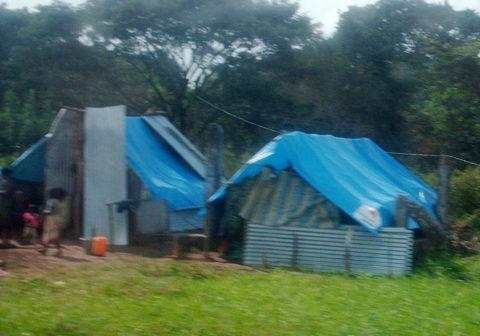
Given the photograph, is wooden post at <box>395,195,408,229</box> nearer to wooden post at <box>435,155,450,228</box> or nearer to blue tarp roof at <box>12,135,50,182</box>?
wooden post at <box>435,155,450,228</box>

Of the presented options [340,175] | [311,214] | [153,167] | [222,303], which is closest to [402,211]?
[340,175]

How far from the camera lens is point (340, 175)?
1027cm

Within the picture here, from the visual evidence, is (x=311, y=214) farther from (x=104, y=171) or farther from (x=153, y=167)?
(x=153, y=167)

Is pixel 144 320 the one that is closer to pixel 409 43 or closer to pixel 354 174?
pixel 354 174

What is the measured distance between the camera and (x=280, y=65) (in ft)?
71.3

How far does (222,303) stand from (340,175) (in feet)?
15.8

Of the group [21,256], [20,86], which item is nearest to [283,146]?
[21,256]

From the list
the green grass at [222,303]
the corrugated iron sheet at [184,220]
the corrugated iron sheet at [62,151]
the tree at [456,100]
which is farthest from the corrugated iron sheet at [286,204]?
the tree at [456,100]

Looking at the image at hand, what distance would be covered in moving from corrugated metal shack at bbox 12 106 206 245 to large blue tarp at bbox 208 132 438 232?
2.01 metres

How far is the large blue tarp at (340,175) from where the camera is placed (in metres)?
9.42

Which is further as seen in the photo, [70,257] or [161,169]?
[161,169]

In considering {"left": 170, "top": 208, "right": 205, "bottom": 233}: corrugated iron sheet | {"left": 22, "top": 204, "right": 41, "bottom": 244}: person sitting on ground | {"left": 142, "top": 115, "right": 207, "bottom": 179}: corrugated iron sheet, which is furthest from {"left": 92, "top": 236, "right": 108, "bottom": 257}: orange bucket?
{"left": 142, "top": 115, "right": 207, "bottom": 179}: corrugated iron sheet

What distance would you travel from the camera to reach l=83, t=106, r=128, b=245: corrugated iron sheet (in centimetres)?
1149

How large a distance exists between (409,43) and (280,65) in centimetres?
569
